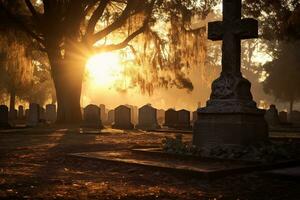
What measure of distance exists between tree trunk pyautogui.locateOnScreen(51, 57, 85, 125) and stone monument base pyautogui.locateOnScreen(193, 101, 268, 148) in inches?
623

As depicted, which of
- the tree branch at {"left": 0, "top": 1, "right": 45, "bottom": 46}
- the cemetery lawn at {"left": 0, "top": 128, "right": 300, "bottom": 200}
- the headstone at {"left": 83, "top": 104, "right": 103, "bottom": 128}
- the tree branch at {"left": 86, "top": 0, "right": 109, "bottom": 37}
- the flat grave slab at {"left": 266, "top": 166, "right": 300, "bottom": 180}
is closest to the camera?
the cemetery lawn at {"left": 0, "top": 128, "right": 300, "bottom": 200}

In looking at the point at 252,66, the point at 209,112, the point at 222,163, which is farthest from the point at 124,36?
the point at 252,66

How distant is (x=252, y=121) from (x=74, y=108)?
16948 mm

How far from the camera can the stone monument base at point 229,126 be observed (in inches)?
406

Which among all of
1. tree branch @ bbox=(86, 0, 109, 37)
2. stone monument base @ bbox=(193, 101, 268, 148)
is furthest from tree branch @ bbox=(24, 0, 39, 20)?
stone monument base @ bbox=(193, 101, 268, 148)

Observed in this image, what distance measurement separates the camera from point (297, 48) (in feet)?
143

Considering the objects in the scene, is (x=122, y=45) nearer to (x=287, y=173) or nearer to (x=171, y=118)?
(x=171, y=118)

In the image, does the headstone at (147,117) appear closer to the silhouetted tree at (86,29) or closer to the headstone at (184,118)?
the headstone at (184,118)

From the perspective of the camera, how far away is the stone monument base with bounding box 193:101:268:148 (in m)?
10.3

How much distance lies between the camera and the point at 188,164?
8688 mm

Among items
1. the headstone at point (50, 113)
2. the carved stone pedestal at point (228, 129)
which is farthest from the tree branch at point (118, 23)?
the carved stone pedestal at point (228, 129)

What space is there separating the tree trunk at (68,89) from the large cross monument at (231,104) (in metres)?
15.2

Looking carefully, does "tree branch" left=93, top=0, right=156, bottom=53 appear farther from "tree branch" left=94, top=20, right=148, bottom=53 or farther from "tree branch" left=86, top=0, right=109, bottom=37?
"tree branch" left=86, top=0, right=109, bottom=37

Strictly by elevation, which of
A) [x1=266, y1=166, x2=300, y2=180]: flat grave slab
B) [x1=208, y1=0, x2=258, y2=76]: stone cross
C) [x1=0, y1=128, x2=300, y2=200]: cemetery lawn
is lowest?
[x1=0, y1=128, x2=300, y2=200]: cemetery lawn
